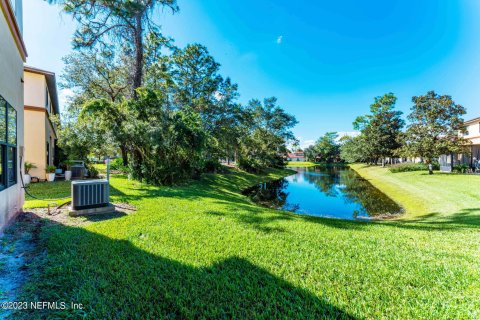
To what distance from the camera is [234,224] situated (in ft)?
16.0

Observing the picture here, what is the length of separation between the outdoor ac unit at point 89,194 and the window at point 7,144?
1152 mm

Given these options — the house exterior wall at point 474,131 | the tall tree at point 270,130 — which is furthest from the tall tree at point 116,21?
the house exterior wall at point 474,131

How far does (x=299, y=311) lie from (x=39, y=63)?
17813 mm

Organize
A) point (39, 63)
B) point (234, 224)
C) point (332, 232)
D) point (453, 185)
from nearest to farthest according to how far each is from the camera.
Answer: point (332, 232) < point (234, 224) < point (39, 63) < point (453, 185)

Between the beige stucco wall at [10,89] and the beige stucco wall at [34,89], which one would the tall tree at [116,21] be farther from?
the beige stucco wall at [10,89]

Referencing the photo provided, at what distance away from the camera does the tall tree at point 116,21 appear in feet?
30.5

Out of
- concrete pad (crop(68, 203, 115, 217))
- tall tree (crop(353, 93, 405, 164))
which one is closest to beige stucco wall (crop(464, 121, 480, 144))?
tall tree (crop(353, 93, 405, 164))

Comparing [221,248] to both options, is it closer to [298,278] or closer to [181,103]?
[298,278]

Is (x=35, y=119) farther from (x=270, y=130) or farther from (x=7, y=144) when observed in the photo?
(x=270, y=130)

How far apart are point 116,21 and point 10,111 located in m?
9.52

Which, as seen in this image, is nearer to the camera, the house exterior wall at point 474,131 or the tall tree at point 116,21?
the tall tree at point 116,21

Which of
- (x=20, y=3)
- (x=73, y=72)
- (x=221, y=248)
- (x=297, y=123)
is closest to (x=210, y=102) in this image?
(x=73, y=72)

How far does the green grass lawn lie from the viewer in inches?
81.0

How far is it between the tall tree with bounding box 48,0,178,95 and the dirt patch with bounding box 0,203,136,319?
28.9 ft
